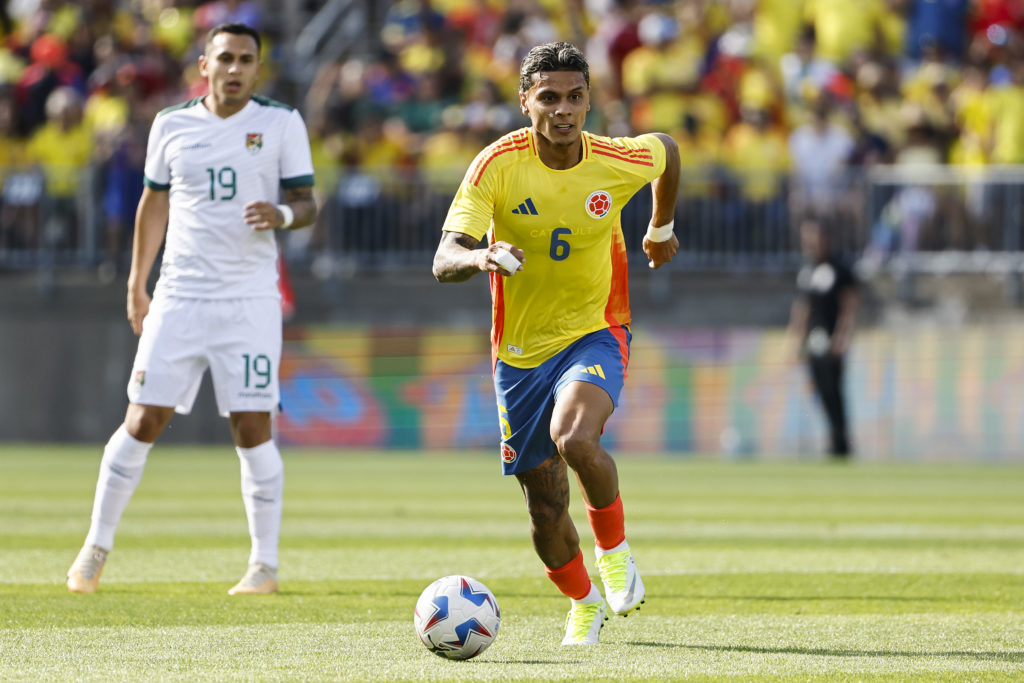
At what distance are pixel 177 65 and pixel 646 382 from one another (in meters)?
7.77

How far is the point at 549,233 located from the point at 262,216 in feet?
6.51

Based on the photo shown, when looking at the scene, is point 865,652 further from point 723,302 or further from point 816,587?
point 723,302

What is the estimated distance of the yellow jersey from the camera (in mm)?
6566

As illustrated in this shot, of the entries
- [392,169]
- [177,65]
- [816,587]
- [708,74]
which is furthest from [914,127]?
[816,587]

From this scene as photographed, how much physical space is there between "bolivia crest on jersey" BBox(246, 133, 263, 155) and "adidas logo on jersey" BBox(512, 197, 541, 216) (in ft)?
7.26

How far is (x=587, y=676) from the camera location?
5.66 metres

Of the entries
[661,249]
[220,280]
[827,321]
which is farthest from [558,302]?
[827,321]

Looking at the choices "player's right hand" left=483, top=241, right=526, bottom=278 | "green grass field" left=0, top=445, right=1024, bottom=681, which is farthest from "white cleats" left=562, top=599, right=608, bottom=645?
"player's right hand" left=483, top=241, right=526, bottom=278

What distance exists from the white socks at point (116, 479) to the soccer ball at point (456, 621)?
8.19 feet

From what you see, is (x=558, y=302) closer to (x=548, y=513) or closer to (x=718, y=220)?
(x=548, y=513)

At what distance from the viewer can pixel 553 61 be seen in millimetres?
6469

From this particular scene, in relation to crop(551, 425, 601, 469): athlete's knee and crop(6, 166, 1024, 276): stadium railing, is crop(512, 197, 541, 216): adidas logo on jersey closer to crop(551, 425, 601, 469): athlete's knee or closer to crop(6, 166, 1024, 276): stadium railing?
crop(551, 425, 601, 469): athlete's knee

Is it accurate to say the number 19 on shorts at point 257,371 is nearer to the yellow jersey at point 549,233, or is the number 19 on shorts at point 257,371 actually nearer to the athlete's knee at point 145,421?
the athlete's knee at point 145,421

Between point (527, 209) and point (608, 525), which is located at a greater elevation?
point (527, 209)
